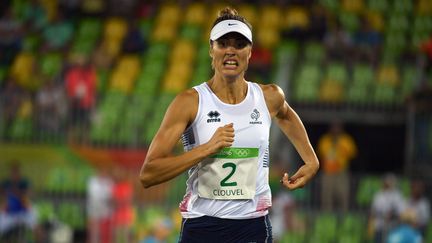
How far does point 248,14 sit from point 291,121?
53.9 feet

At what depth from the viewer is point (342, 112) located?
1945cm

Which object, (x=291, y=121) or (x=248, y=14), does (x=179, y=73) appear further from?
(x=291, y=121)

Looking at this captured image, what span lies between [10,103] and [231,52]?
512 inches

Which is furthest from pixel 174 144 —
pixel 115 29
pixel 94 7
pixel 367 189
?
pixel 94 7

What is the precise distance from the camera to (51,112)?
62.3 feet

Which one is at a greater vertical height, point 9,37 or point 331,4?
point 331,4

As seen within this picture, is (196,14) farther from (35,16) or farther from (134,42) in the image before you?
(35,16)

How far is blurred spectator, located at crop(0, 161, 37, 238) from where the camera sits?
57.9 ft

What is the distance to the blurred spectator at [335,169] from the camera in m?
17.5

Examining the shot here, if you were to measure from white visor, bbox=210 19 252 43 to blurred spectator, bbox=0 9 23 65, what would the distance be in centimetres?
1646

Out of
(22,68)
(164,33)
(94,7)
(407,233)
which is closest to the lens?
(407,233)

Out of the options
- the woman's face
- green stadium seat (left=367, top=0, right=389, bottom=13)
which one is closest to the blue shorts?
the woman's face

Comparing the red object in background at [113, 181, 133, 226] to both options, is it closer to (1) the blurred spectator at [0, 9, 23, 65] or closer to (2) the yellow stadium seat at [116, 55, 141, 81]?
(2) the yellow stadium seat at [116, 55, 141, 81]

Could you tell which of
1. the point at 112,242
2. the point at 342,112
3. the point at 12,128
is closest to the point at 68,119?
the point at 12,128
